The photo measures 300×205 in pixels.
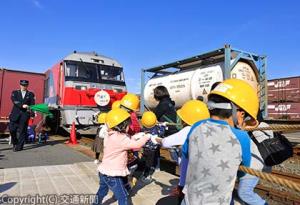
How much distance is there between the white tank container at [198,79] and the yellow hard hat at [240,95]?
6.46 metres

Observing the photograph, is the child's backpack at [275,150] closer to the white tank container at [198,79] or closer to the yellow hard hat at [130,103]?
the yellow hard hat at [130,103]

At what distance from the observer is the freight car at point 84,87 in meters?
11.5

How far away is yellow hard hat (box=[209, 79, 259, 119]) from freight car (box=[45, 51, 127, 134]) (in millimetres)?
9551

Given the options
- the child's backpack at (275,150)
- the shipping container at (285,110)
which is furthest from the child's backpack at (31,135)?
the shipping container at (285,110)

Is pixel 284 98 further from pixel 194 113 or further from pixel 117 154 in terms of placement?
pixel 117 154

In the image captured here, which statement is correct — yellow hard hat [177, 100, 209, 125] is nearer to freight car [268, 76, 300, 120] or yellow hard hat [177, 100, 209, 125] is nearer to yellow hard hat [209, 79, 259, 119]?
yellow hard hat [209, 79, 259, 119]

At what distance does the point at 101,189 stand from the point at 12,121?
6.94m

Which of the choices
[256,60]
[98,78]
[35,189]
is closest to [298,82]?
[256,60]

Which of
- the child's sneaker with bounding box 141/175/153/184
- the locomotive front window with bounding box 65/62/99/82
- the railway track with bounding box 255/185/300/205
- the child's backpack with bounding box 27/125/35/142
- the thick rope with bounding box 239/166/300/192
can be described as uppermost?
the locomotive front window with bounding box 65/62/99/82

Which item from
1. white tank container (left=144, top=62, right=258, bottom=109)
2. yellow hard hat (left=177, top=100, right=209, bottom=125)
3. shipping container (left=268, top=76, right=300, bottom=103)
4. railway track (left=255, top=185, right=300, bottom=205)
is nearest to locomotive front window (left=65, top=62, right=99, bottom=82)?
white tank container (left=144, top=62, right=258, bottom=109)

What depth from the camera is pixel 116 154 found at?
3.59 meters

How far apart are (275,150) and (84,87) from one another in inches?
398

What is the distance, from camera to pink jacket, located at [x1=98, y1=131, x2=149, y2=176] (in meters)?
3.56

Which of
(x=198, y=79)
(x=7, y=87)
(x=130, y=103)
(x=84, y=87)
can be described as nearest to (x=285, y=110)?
(x=198, y=79)
